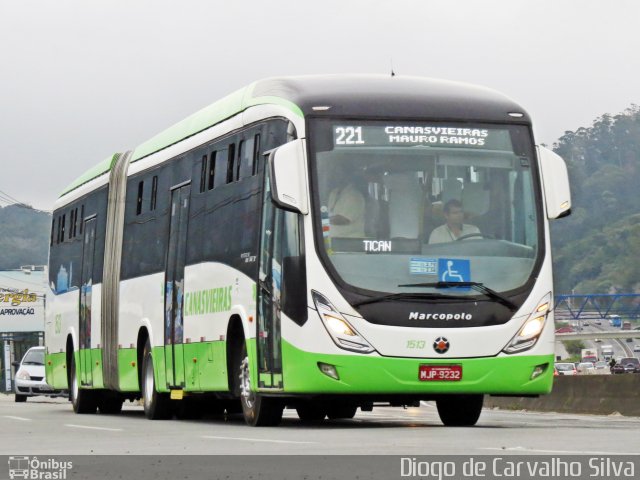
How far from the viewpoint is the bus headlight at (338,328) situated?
16859 mm

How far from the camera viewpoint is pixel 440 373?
1703 cm

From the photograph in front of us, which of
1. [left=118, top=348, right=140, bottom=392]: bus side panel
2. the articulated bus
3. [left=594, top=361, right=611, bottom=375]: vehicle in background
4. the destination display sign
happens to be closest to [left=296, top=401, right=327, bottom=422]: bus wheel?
the articulated bus

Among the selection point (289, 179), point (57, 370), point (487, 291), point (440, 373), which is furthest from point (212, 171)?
point (57, 370)

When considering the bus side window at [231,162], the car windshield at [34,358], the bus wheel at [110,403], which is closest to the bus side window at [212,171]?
the bus side window at [231,162]

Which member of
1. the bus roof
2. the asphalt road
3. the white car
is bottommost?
→ the asphalt road

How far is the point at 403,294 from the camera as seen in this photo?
17.0 m

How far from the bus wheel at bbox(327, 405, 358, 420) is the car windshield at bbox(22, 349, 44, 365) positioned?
26632mm

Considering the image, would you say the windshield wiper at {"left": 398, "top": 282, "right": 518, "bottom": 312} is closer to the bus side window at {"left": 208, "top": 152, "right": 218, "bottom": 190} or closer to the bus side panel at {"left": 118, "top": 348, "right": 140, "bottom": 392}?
the bus side window at {"left": 208, "top": 152, "right": 218, "bottom": 190}

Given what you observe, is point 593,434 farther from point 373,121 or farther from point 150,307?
point 150,307

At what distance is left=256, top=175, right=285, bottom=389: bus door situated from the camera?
1741 cm

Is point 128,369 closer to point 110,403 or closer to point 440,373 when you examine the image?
point 110,403

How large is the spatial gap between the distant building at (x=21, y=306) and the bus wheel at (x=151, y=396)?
302ft

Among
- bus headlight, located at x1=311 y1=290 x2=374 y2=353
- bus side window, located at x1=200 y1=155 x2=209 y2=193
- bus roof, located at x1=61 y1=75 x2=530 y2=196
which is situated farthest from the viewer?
bus side window, located at x1=200 y1=155 x2=209 y2=193
